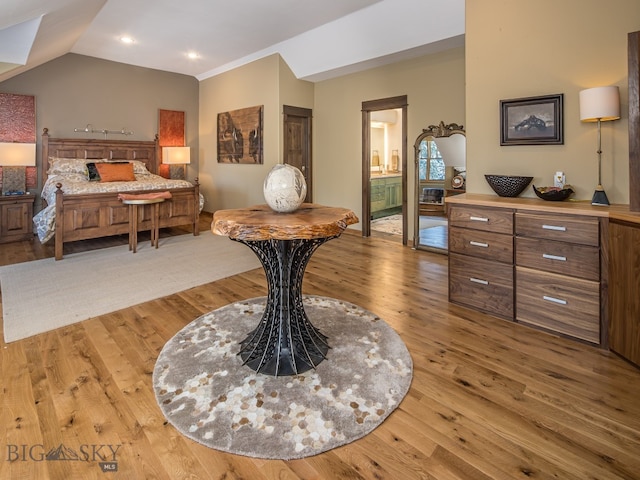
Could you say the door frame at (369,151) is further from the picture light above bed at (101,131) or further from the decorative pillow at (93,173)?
the picture light above bed at (101,131)

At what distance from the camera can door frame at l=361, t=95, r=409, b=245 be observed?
5.14 meters

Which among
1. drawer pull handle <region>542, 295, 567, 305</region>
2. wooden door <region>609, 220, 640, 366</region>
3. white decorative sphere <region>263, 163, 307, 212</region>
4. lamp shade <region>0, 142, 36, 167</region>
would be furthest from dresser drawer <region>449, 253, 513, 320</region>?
lamp shade <region>0, 142, 36, 167</region>

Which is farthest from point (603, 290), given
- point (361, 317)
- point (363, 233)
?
point (363, 233)

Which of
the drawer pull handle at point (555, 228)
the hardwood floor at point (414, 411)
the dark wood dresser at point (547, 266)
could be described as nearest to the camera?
the hardwood floor at point (414, 411)

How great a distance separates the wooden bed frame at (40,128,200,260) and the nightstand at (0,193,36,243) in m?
0.73

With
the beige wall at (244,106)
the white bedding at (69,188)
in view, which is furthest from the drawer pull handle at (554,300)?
the white bedding at (69,188)

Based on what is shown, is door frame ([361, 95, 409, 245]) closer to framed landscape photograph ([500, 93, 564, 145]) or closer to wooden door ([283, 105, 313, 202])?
wooden door ([283, 105, 313, 202])

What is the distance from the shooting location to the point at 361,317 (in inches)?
110

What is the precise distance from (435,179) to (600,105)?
2.55m

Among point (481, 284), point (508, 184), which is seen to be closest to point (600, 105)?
point (508, 184)

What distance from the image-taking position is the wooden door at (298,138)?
20.1ft

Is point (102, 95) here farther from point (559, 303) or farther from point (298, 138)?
point (559, 303)

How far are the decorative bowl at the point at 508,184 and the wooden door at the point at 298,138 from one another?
12.3 ft

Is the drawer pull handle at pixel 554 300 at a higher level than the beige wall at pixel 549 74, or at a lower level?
lower
